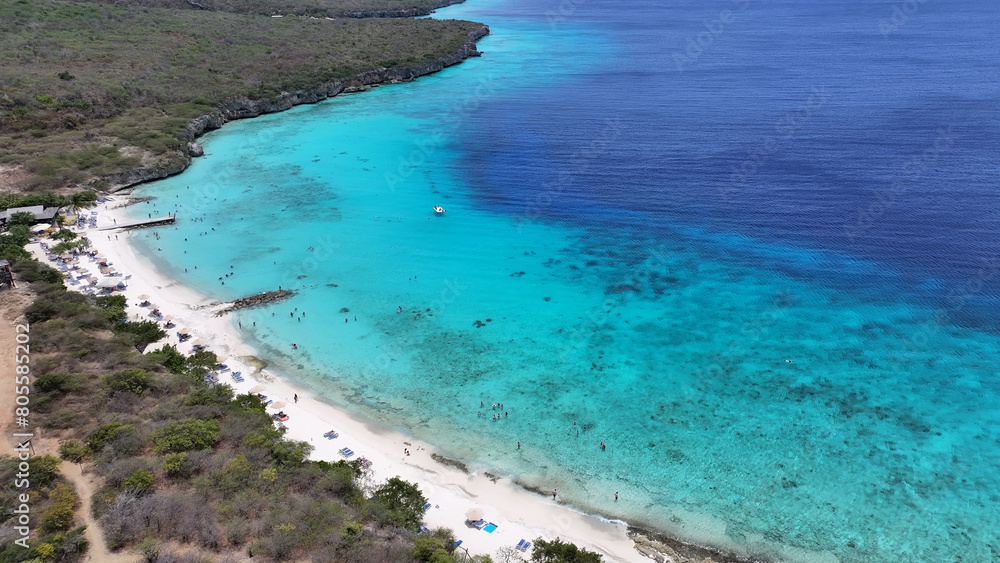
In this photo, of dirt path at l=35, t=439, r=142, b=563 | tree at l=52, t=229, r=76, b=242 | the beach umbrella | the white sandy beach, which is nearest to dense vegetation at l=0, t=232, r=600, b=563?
dirt path at l=35, t=439, r=142, b=563

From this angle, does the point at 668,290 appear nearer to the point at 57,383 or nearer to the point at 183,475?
the point at 183,475

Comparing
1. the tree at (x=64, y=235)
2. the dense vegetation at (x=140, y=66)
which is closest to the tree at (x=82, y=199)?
the dense vegetation at (x=140, y=66)

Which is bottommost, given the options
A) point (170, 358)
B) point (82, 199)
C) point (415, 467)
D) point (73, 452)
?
point (415, 467)

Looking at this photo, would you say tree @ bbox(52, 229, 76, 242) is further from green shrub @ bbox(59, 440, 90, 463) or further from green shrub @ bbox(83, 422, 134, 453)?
green shrub @ bbox(59, 440, 90, 463)

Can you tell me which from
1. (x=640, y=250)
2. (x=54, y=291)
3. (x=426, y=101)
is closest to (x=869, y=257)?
(x=640, y=250)

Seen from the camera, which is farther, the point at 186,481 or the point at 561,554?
the point at 186,481

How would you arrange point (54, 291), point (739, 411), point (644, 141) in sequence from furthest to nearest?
point (644, 141) → point (54, 291) → point (739, 411)

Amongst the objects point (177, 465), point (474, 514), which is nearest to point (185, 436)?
point (177, 465)

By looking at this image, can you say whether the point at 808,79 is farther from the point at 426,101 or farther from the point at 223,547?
the point at 223,547
